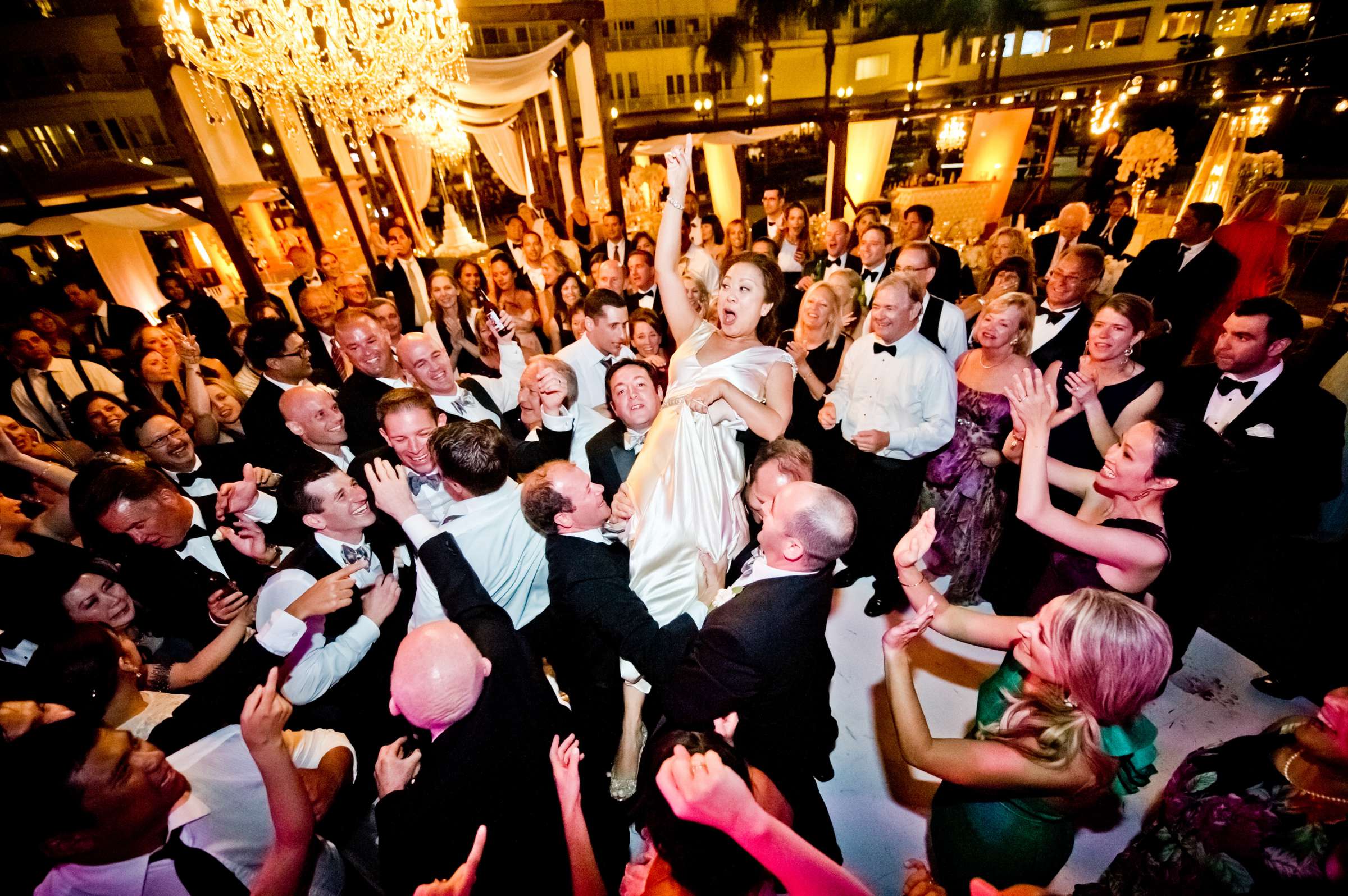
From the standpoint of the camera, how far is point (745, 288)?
7.64ft

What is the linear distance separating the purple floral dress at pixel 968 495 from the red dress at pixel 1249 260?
3.48 metres

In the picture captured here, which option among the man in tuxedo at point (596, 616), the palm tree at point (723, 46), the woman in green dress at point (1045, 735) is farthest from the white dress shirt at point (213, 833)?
the palm tree at point (723, 46)

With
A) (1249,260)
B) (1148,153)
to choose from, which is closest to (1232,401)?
(1249,260)

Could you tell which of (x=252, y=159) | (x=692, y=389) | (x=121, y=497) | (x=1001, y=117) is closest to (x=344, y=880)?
(x=121, y=497)

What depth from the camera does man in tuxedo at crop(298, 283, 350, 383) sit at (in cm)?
440

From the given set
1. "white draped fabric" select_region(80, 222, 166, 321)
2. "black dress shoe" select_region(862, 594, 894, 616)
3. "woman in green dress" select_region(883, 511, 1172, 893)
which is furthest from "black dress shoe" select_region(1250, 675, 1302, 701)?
"white draped fabric" select_region(80, 222, 166, 321)

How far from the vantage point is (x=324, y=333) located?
4754mm

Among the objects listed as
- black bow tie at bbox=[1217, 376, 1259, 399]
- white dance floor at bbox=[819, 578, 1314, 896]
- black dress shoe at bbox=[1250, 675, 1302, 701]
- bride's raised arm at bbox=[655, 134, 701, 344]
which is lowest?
white dance floor at bbox=[819, 578, 1314, 896]

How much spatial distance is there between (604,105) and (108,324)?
642 cm

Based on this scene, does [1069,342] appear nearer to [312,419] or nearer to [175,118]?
[312,419]

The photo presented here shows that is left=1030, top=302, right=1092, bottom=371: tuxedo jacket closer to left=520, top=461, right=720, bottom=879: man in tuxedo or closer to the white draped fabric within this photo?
left=520, top=461, right=720, bottom=879: man in tuxedo

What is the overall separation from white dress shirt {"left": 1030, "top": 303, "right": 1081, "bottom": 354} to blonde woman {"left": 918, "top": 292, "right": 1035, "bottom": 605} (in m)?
A: 0.58

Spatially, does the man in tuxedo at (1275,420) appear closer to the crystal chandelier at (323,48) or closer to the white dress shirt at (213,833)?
the white dress shirt at (213,833)

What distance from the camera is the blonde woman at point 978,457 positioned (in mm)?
2795
